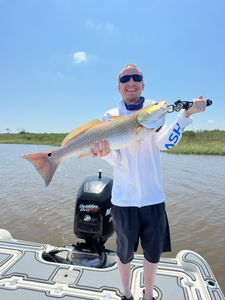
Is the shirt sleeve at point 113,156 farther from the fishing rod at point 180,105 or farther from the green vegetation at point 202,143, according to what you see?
the green vegetation at point 202,143

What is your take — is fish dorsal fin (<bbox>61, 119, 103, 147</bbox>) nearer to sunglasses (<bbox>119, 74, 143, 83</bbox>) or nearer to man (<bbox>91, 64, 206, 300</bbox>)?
man (<bbox>91, 64, 206, 300</bbox>)

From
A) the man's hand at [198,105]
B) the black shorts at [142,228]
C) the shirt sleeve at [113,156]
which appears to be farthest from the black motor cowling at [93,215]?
the man's hand at [198,105]

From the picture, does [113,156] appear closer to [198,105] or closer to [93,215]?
[198,105]

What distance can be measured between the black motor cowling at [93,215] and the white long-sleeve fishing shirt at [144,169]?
1237mm

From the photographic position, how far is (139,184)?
95.6 inches

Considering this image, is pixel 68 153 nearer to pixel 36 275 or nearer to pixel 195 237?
A: pixel 36 275

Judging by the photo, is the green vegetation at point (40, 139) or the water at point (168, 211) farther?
the green vegetation at point (40, 139)

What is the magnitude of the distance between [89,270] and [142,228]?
981mm

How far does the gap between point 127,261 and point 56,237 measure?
397 centimetres

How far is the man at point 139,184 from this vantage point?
94.8 inches

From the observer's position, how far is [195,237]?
20.5ft

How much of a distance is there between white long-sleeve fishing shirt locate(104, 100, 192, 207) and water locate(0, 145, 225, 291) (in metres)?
2.92

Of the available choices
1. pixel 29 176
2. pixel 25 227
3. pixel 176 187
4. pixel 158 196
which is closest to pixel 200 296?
pixel 158 196

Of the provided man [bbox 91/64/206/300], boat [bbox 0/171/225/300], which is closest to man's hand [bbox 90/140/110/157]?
man [bbox 91/64/206/300]
